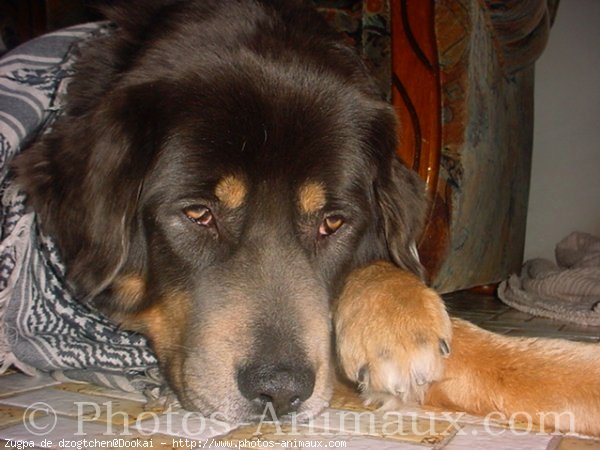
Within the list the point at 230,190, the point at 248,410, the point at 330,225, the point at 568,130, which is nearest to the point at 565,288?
the point at 568,130

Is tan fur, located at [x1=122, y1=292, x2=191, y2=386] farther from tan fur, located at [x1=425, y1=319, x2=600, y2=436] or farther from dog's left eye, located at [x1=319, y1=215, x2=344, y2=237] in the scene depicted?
tan fur, located at [x1=425, y1=319, x2=600, y2=436]

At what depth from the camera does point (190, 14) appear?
2.20 meters

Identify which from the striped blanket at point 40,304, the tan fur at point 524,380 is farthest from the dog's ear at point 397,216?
the striped blanket at point 40,304

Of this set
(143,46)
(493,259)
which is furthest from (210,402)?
(493,259)

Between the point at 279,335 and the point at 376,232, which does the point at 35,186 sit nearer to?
the point at 279,335

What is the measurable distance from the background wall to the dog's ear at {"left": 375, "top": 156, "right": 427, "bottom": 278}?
4.22 metres

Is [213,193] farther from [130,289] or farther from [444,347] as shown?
[444,347]

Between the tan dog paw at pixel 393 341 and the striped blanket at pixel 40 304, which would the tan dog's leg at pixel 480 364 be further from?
the striped blanket at pixel 40 304

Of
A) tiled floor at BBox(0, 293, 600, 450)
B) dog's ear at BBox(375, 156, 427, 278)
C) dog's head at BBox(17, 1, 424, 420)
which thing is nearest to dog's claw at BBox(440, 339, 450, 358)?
tiled floor at BBox(0, 293, 600, 450)

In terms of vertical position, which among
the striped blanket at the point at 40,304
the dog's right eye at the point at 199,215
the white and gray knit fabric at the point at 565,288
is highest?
the dog's right eye at the point at 199,215

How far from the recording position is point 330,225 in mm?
2090

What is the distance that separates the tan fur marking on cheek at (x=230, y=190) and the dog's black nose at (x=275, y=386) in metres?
0.46

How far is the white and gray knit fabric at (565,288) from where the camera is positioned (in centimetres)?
390

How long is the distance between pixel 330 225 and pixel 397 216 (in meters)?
0.29
